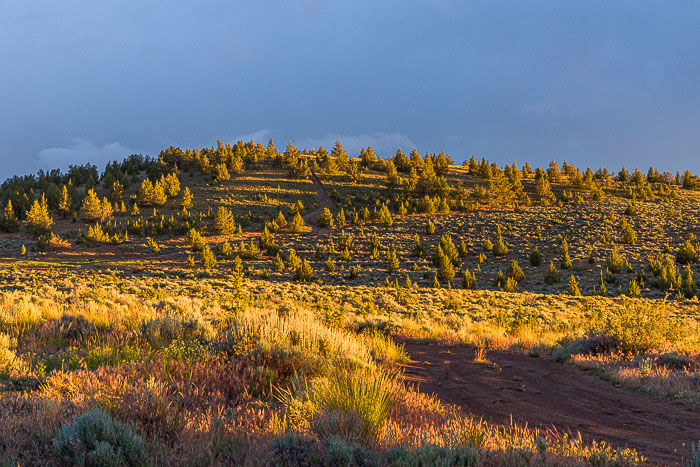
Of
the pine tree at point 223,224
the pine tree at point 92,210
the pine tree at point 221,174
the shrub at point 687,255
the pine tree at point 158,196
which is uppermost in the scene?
the pine tree at point 221,174

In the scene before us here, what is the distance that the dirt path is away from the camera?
4.22m

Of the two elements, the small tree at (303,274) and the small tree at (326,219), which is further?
the small tree at (326,219)

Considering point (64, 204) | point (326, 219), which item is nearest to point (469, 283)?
point (326, 219)

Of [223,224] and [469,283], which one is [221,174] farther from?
[469,283]

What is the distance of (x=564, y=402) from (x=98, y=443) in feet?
18.9

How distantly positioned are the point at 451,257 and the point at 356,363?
3943cm

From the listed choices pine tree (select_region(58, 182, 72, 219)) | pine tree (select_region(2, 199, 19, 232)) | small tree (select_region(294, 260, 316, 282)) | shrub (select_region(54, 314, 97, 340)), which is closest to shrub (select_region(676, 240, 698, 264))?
small tree (select_region(294, 260, 316, 282))

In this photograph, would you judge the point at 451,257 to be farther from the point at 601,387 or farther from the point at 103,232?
the point at 103,232

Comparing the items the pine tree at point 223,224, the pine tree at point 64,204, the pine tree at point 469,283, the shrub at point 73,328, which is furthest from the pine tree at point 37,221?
the shrub at point 73,328

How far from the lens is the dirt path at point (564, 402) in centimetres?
422

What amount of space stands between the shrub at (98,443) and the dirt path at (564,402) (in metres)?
3.78

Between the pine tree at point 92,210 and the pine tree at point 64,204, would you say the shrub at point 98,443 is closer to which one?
the pine tree at point 92,210

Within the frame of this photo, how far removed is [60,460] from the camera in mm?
2680

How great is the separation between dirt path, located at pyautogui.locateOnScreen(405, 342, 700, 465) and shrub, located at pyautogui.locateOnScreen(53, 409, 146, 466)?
3.78 meters
